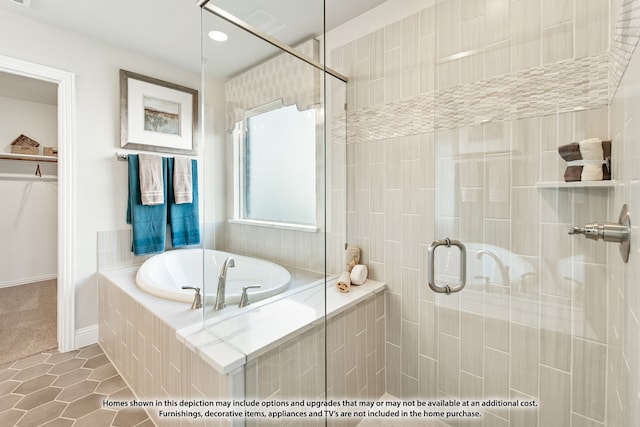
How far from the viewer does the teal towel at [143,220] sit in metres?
2.37

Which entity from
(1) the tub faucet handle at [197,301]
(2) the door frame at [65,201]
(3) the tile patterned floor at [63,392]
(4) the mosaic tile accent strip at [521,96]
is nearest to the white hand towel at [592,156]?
(4) the mosaic tile accent strip at [521,96]

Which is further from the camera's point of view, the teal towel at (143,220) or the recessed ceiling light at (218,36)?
the teal towel at (143,220)

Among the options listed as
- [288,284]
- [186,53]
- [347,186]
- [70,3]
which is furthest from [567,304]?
[70,3]

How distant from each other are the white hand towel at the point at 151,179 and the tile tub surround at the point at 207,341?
674mm

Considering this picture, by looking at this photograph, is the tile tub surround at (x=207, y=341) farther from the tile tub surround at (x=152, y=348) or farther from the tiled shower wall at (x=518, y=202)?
the tiled shower wall at (x=518, y=202)

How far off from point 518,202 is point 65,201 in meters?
2.91

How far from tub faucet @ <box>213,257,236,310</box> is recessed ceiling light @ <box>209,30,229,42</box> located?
0.97 metres

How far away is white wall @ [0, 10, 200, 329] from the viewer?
214 cm

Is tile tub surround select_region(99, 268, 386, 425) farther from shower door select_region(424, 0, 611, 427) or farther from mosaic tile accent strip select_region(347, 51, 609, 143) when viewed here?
mosaic tile accent strip select_region(347, 51, 609, 143)

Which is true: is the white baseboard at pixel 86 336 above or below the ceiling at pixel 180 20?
below

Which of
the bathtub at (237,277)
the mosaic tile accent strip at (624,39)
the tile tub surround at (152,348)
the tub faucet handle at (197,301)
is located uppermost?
the mosaic tile accent strip at (624,39)

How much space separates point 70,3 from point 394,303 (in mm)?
2884

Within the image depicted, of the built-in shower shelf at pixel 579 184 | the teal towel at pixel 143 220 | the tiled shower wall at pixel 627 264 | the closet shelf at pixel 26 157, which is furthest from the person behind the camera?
the closet shelf at pixel 26 157

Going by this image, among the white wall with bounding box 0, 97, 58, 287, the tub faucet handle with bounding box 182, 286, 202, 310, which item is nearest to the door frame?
the tub faucet handle with bounding box 182, 286, 202, 310
